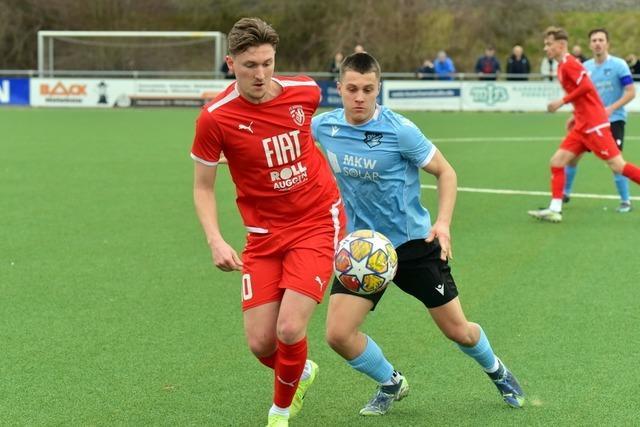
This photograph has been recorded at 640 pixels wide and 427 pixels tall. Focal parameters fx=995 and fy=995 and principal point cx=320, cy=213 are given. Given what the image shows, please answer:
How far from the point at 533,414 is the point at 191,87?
27556 mm

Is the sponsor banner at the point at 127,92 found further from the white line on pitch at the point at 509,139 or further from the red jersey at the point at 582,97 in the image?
the red jersey at the point at 582,97

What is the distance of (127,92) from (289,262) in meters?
28.1

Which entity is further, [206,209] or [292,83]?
[292,83]

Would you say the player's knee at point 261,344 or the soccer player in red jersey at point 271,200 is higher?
the soccer player in red jersey at point 271,200

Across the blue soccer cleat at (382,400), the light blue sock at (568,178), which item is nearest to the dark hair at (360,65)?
the blue soccer cleat at (382,400)

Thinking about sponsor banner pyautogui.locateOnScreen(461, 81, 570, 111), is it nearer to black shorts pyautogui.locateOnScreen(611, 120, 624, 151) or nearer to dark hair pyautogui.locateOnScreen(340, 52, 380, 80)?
black shorts pyautogui.locateOnScreen(611, 120, 624, 151)

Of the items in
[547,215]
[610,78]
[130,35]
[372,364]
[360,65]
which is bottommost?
[130,35]

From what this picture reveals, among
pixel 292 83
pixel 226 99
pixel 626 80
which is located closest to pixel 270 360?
pixel 226 99

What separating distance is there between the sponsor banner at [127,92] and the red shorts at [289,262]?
27048mm

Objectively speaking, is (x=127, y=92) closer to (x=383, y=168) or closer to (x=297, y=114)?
(x=297, y=114)

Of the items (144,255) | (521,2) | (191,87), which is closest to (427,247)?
(144,255)

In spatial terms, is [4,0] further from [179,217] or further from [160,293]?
[160,293]

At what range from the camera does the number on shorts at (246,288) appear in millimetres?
4750

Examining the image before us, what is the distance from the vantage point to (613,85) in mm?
11664
